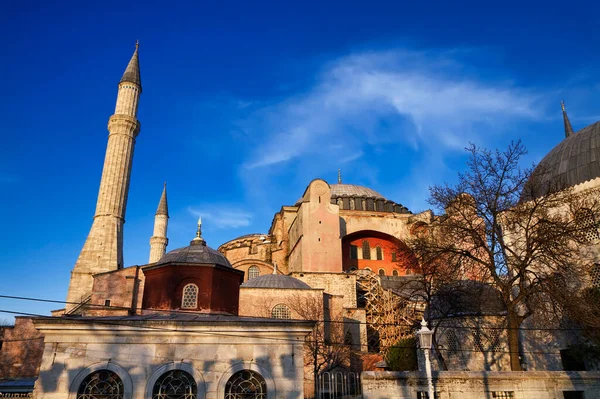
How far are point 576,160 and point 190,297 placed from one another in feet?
71.4

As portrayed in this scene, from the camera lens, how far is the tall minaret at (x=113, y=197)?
111 ft

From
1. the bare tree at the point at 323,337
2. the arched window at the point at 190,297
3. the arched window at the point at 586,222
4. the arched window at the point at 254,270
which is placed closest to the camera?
the arched window at the point at 190,297

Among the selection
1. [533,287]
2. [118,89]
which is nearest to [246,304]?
[533,287]

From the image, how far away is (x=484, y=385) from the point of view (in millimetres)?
14078

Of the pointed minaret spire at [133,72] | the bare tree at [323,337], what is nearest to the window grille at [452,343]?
the bare tree at [323,337]

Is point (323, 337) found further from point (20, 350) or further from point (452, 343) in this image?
point (20, 350)

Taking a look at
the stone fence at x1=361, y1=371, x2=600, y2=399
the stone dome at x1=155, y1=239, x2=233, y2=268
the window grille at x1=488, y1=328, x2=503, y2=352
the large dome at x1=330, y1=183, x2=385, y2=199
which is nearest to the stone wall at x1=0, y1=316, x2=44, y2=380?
the stone dome at x1=155, y1=239, x2=233, y2=268

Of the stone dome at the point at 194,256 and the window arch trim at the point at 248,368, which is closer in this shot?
the window arch trim at the point at 248,368

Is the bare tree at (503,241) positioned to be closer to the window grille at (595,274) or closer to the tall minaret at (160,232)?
the window grille at (595,274)

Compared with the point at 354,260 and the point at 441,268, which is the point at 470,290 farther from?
the point at 354,260

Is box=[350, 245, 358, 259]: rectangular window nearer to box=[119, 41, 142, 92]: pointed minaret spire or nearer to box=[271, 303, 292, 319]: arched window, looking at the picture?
box=[271, 303, 292, 319]: arched window

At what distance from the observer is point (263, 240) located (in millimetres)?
42250

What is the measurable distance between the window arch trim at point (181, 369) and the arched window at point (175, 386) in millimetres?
97

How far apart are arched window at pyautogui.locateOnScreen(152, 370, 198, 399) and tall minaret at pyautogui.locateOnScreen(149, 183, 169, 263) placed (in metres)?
38.0
